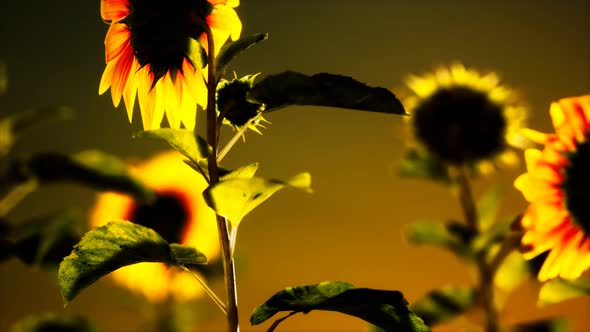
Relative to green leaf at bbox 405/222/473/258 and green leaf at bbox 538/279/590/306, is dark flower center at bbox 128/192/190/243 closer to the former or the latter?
green leaf at bbox 405/222/473/258

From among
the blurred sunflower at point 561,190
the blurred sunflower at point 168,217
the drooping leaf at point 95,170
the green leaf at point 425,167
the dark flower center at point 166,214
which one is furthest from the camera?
the dark flower center at point 166,214

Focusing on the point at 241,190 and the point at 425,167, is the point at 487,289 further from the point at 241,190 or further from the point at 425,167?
the point at 241,190

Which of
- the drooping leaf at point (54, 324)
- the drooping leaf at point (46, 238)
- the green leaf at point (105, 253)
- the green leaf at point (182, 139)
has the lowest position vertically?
the drooping leaf at point (54, 324)

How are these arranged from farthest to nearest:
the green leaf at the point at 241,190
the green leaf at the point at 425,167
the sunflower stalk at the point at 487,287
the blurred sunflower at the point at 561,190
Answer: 1. the green leaf at the point at 425,167
2. the sunflower stalk at the point at 487,287
3. the blurred sunflower at the point at 561,190
4. the green leaf at the point at 241,190

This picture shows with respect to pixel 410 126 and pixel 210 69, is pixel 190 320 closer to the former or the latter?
pixel 410 126

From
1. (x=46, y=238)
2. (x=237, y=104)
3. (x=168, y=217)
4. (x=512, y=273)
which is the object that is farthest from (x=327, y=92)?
(x=168, y=217)

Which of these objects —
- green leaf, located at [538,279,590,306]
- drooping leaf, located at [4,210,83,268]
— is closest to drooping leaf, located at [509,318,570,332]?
green leaf, located at [538,279,590,306]

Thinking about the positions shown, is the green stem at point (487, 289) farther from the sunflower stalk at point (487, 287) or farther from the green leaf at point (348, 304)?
the green leaf at point (348, 304)

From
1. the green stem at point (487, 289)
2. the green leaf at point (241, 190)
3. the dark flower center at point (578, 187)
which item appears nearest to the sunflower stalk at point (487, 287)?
the green stem at point (487, 289)
